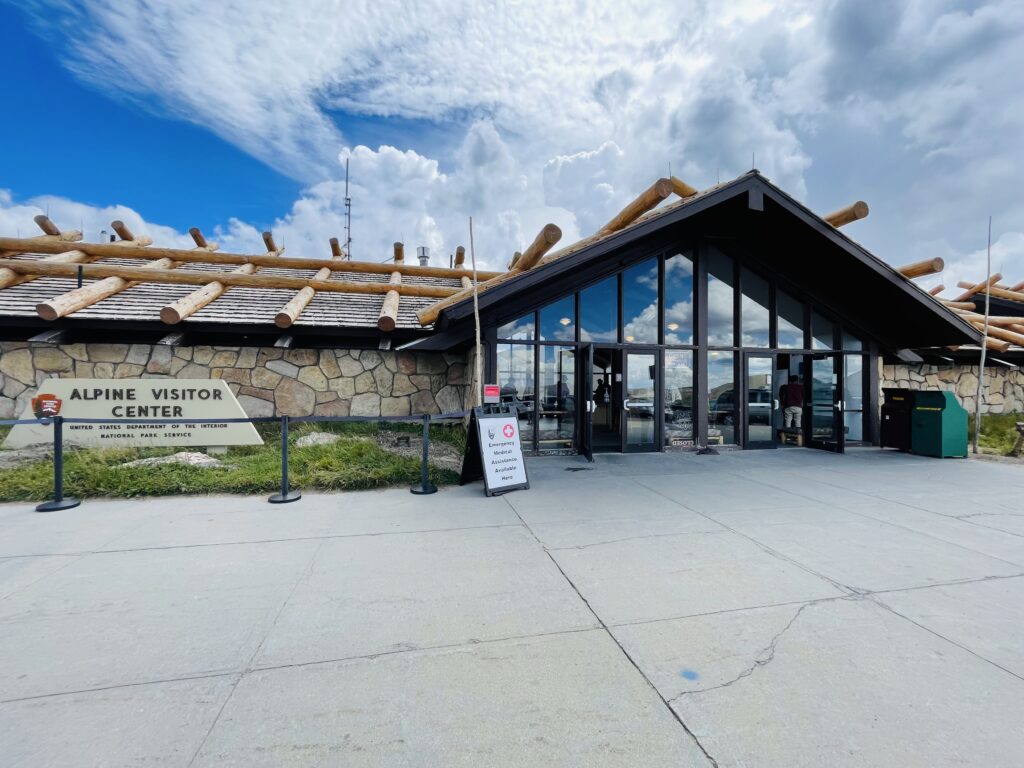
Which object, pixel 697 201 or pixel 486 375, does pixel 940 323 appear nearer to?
pixel 697 201

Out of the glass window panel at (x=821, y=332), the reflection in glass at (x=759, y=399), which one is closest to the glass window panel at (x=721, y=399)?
the reflection in glass at (x=759, y=399)

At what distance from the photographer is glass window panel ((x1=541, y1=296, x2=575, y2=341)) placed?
9367 millimetres

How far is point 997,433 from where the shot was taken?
11.8m

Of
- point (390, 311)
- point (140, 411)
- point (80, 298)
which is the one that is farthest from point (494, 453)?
point (80, 298)

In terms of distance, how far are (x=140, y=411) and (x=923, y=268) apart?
1547 cm

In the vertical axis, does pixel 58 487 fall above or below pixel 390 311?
below

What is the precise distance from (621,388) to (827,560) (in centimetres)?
580

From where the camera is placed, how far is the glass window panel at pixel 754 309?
34.1 ft

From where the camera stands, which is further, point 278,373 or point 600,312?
point 600,312

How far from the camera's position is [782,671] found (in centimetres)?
251

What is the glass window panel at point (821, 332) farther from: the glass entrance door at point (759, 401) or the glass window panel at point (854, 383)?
the glass entrance door at point (759, 401)

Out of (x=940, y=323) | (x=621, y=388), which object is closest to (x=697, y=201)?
(x=621, y=388)

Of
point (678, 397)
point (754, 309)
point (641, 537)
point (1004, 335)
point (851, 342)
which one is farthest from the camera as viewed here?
point (1004, 335)

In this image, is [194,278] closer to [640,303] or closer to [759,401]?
[640,303]
